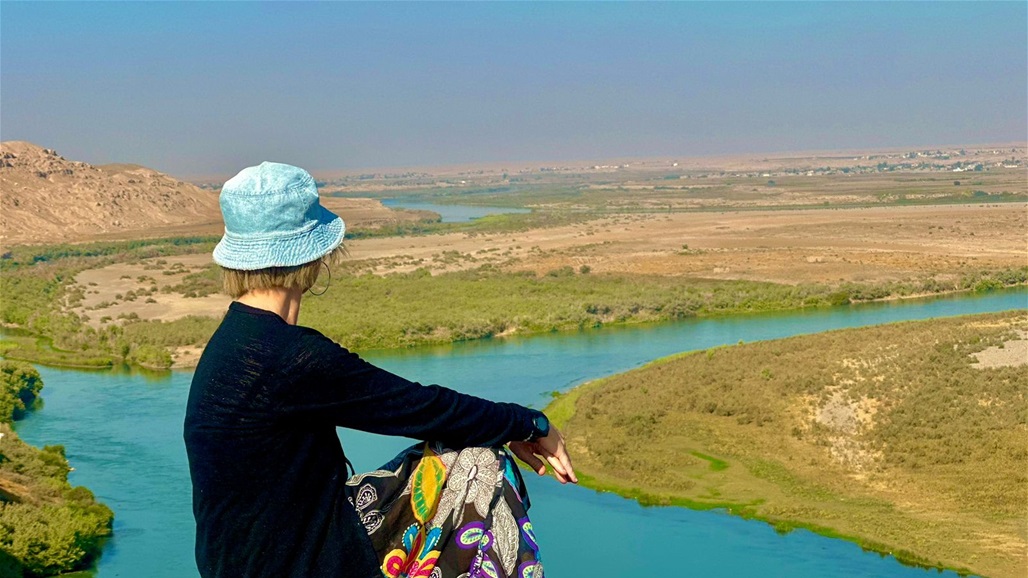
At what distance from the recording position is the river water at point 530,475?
519 inches

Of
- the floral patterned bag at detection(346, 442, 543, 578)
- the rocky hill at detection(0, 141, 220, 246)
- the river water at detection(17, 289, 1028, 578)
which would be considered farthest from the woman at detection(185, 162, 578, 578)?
the rocky hill at detection(0, 141, 220, 246)

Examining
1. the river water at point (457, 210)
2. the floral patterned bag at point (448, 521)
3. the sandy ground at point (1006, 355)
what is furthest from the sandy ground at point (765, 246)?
the floral patterned bag at point (448, 521)

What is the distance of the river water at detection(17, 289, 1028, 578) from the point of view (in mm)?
13180

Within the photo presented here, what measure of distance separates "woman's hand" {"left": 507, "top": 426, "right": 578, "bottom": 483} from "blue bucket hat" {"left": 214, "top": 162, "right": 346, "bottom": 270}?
52cm

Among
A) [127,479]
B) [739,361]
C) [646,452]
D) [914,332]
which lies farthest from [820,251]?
[127,479]

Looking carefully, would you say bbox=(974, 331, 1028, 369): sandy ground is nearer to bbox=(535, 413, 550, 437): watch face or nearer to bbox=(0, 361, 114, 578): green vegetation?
bbox=(0, 361, 114, 578): green vegetation

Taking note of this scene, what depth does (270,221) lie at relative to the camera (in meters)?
1.74

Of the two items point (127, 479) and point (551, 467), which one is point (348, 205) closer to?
point (127, 479)

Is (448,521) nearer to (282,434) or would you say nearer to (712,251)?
(282,434)

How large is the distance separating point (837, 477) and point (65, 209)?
234 ft

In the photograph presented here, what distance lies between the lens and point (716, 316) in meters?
30.3

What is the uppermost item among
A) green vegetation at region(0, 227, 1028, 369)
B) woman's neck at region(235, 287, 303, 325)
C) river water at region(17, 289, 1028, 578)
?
woman's neck at region(235, 287, 303, 325)

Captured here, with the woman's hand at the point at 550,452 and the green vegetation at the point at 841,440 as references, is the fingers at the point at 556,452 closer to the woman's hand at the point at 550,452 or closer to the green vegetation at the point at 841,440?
the woman's hand at the point at 550,452

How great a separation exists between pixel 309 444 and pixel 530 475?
1503 cm
